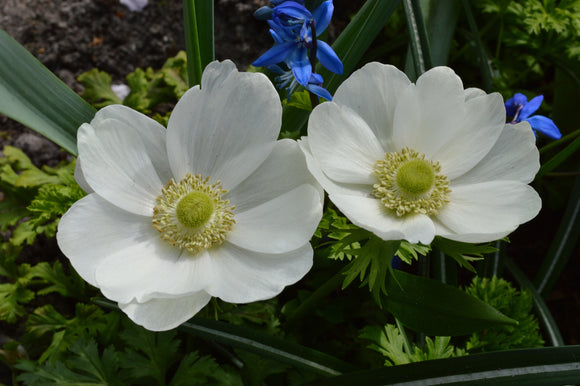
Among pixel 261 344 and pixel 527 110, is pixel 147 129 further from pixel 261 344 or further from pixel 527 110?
pixel 527 110

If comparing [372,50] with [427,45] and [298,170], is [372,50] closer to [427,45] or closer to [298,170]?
[427,45]

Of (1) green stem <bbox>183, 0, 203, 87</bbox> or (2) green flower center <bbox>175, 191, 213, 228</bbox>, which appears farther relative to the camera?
(1) green stem <bbox>183, 0, 203, 87</bbox>

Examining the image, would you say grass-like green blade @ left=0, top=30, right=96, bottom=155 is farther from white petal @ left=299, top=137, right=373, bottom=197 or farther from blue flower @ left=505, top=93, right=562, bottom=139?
blue flower @ left=505, top=93, right=562, bottom=139

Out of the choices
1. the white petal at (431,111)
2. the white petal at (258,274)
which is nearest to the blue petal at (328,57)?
the white petal at (431,111)

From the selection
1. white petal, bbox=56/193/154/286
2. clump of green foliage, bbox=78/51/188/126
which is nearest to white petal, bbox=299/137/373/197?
white petal, bbox=56/193/154/286

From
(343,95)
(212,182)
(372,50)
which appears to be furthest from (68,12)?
(343,95)

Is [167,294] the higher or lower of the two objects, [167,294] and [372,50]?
the lower

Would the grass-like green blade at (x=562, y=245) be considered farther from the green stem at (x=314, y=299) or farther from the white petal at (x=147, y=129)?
the white petal at (x=147, y=129)
